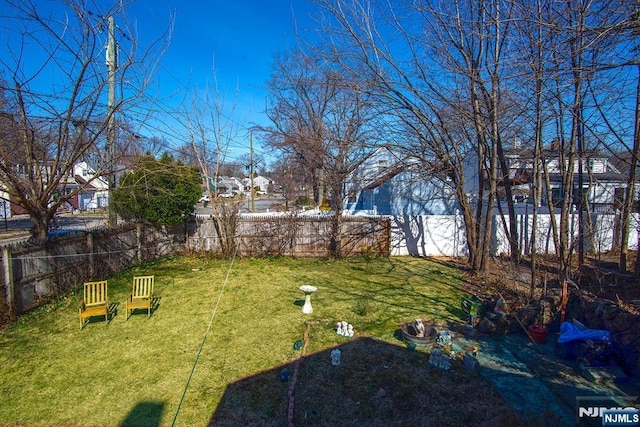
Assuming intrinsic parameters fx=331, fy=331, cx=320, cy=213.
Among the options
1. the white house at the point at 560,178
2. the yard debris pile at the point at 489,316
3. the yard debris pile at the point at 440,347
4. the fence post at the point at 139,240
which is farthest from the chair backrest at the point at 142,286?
the white house at the point at 560,178

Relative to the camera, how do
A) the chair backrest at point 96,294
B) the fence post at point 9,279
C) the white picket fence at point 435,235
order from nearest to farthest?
the fence post at point 9,279, the chair backrest at point 96,294, the white picket fence at point 435,235

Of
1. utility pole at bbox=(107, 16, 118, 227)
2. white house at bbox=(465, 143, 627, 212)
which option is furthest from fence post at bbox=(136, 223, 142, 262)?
white house at bbox=(465, 143, 627, 212)

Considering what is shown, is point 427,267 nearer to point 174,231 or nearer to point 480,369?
point 480,369

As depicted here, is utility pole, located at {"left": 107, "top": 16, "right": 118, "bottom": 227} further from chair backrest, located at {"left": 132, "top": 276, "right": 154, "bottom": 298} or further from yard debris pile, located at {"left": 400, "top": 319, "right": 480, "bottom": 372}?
yard debris pile, located at {"left": 400, "top": 319, "right": 480, "bottom": 372}

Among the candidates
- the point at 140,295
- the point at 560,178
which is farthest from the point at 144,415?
the point at 560,178

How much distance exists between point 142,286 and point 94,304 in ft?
2.83

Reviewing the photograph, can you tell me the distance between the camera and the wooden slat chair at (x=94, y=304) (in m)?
5.81

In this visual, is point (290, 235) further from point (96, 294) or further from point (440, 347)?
point (440, 347)

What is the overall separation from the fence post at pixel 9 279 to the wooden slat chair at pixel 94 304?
1177mm

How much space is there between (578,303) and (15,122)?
35.1 feet

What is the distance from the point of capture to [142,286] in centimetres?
676

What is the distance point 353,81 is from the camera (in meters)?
8.37

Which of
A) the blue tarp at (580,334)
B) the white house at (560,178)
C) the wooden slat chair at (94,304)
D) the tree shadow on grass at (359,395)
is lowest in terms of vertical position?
the tree shadow on grass at (359,395)

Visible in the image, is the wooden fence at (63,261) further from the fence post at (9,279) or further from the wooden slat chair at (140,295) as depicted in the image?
the wooden slat chair at (140,295)
